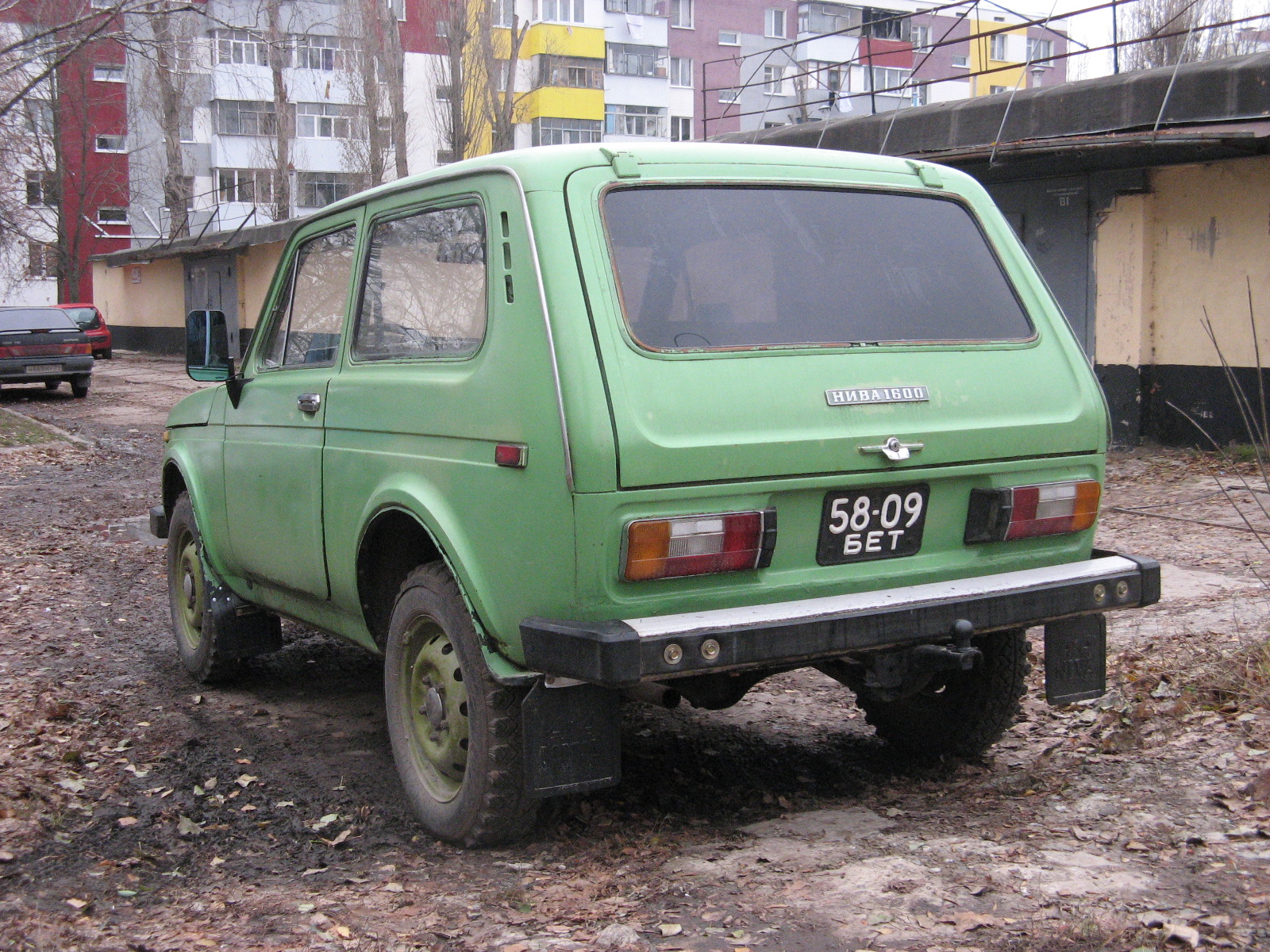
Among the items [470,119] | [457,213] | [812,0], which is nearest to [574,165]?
[457,213]

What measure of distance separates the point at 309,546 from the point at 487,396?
135cm

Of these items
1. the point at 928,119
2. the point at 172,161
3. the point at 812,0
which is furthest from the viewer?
the point at 812,0

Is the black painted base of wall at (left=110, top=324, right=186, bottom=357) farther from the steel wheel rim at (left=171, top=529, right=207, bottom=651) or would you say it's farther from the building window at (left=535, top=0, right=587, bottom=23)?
the steel wheel rim at (left=171, top=529, right=207, bottom=651)

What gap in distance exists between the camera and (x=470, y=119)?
135ft

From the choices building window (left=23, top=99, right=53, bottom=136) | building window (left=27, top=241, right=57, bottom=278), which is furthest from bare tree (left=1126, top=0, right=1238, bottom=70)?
building window (left=27, top=241, right=57, bottom=278)

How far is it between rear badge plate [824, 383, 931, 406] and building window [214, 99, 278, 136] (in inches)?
1984

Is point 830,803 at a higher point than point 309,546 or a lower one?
lower

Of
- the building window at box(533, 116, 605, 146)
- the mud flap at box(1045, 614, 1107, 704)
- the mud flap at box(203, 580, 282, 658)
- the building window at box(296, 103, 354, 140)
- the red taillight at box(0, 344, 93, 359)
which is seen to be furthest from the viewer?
the building window at box(533, 116, 605, 146)

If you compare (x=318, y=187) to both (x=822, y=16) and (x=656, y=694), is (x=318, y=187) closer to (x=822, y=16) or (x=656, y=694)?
(x=822, y=16)

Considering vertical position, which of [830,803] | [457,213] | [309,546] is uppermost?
[457,213]

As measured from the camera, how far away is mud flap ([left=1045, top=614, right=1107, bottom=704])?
3.99 metres

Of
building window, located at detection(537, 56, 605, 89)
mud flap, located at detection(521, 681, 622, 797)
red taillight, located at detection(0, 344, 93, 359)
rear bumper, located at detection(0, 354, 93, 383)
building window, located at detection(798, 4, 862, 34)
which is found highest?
building window, located at detection(798, 4, 862, 34)

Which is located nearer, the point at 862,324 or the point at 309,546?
the point at 862,324

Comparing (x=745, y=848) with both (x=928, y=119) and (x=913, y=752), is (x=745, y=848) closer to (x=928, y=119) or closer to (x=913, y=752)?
(x=913, y=752)
